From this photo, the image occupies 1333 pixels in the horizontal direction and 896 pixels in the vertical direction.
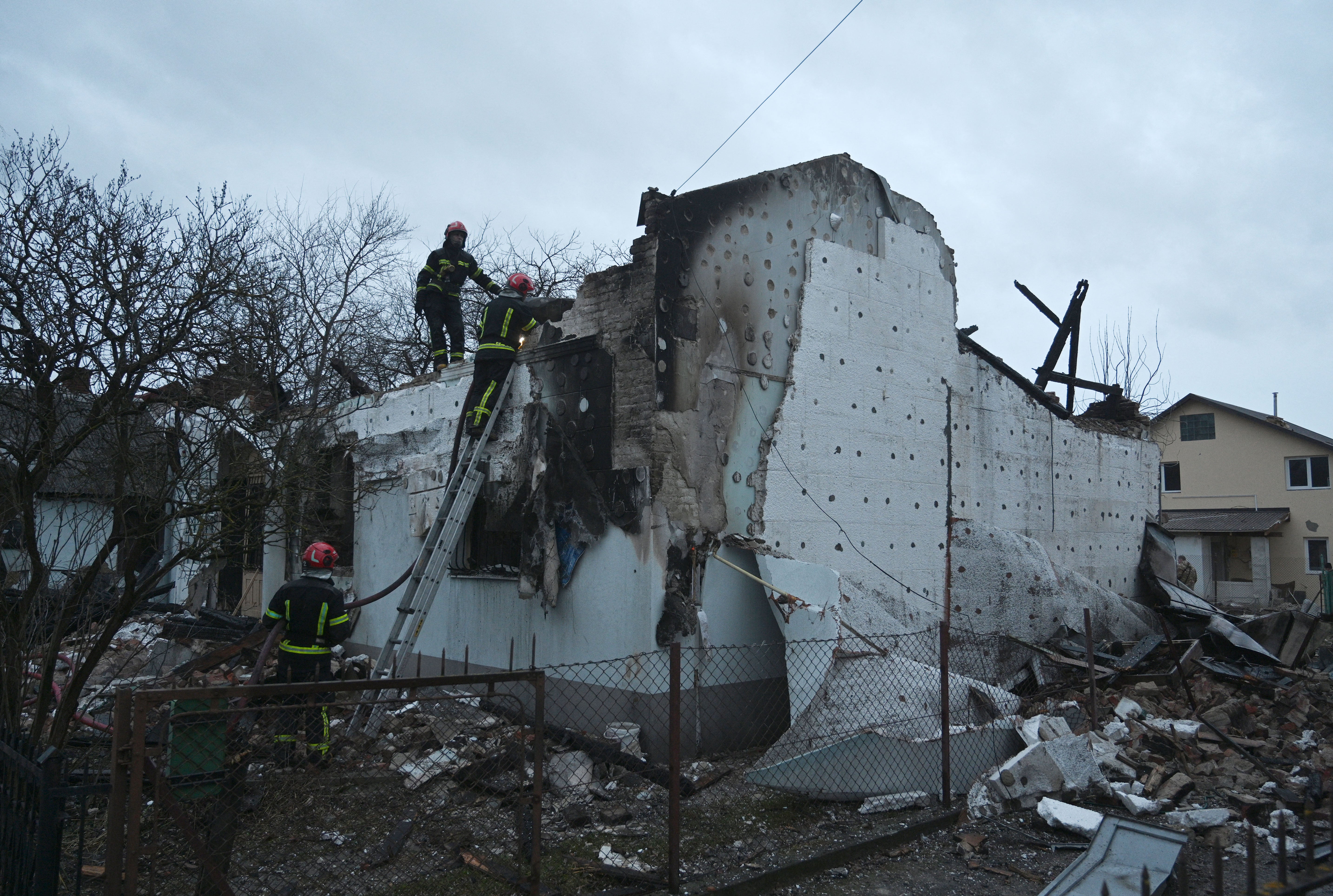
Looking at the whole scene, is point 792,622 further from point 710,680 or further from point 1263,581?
point 1263,581

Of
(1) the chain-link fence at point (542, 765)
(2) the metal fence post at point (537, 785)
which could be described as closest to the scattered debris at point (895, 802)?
(1) the chain-link fence at point (542, 765)

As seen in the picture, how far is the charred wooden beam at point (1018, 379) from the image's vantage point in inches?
405

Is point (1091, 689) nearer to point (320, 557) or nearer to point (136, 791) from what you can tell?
point (320, 557)

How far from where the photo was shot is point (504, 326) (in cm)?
888

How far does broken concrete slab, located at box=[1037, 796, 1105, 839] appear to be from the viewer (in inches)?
225

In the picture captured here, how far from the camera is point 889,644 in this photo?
26.5 ft

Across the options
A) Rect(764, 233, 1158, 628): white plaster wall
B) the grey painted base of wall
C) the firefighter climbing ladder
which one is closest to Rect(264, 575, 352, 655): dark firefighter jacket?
the firefighter climbing ladder

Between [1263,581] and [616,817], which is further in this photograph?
[1263,581]

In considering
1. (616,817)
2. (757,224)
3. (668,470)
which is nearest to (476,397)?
(668,470)

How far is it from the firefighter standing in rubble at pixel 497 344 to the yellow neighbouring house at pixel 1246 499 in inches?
990

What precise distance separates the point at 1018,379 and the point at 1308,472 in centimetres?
2377

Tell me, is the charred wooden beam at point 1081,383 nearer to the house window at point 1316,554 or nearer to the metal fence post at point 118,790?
the metal fence post at point 118,790

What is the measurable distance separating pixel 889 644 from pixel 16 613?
22.3ft

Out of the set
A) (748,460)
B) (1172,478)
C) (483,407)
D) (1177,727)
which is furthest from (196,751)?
(1172,478)
